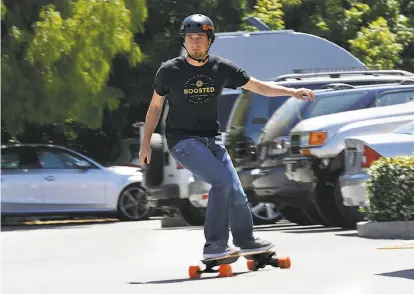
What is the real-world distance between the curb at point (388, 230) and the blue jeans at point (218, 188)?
3783mm

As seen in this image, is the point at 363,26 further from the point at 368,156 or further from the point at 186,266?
the point at 186,266

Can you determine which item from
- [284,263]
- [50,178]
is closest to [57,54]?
[50,178]

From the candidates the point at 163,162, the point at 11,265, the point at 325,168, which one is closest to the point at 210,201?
the point at 11,265

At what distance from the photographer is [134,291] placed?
9047 mm

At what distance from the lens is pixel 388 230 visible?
1363 cm

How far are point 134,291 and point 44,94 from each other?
13506 mm

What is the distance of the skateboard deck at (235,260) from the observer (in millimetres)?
9781

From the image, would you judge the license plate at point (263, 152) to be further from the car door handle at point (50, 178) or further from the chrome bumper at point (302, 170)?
the car door handle at point (50, 178)

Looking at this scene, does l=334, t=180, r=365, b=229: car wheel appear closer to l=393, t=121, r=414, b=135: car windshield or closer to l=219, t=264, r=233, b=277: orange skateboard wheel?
l=393, t=121, r=414, b=135: car windshield

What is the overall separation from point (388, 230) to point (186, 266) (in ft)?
10.6

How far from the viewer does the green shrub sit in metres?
13.7

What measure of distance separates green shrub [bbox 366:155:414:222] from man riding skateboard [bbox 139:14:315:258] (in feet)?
12.9

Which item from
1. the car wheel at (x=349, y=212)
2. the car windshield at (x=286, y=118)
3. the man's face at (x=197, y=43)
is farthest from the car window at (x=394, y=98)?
the man's face at (x=197, y=43)

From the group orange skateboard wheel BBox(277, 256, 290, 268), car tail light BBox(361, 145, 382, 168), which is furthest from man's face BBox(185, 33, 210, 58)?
car tail light BBox(361, 145, 382, 168)
